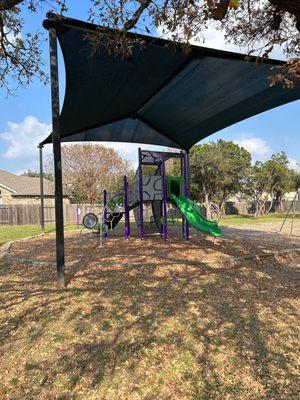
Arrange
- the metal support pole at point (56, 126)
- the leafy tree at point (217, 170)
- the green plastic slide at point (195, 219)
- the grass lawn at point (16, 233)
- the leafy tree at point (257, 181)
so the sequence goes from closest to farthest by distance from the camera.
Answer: the metal support pole at point (56, 126) < the green plastic slide at point (195, 219) < the grass lawn at point (16, 233) < the leafy tree at point (217, 170) < the leafy tree at point (257, 181)

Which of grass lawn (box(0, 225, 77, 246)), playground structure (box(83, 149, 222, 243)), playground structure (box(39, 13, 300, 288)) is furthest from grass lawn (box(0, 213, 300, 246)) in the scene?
playground structure (box(39, 13, 300, 288))

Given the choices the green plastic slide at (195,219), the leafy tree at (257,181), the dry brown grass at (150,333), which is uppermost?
the leafy tree at (257,181)

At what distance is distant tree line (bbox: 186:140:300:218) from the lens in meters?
31.0

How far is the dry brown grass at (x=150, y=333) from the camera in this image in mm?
2746

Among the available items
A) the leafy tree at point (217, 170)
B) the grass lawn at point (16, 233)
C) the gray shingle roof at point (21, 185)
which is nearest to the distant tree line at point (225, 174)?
the leafy tree at point (217, 170)

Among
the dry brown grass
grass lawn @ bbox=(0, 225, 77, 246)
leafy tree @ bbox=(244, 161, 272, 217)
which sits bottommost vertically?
the dry brown grass

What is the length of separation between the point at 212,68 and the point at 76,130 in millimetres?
5676

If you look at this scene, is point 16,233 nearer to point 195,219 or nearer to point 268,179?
point 195,219

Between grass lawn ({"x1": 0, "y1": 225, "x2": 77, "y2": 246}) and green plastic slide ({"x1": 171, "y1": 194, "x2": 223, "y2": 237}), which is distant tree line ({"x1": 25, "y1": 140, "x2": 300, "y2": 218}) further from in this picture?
green plastic slide ({"x1": 171, "y1": 194, "x2": 223, "y2": 237})

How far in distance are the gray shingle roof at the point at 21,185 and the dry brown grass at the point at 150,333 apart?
31420 mm

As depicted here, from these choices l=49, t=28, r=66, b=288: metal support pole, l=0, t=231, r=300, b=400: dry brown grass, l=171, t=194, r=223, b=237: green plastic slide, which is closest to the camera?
l=0, t=231, r=300, b=400: dry brown grass

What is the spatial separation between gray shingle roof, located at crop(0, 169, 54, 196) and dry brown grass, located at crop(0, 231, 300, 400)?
31420 mm

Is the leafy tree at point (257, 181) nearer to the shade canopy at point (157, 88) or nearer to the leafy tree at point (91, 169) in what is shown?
the leafy tree at point (91, 169)

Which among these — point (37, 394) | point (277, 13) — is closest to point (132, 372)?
point (37, 394)
